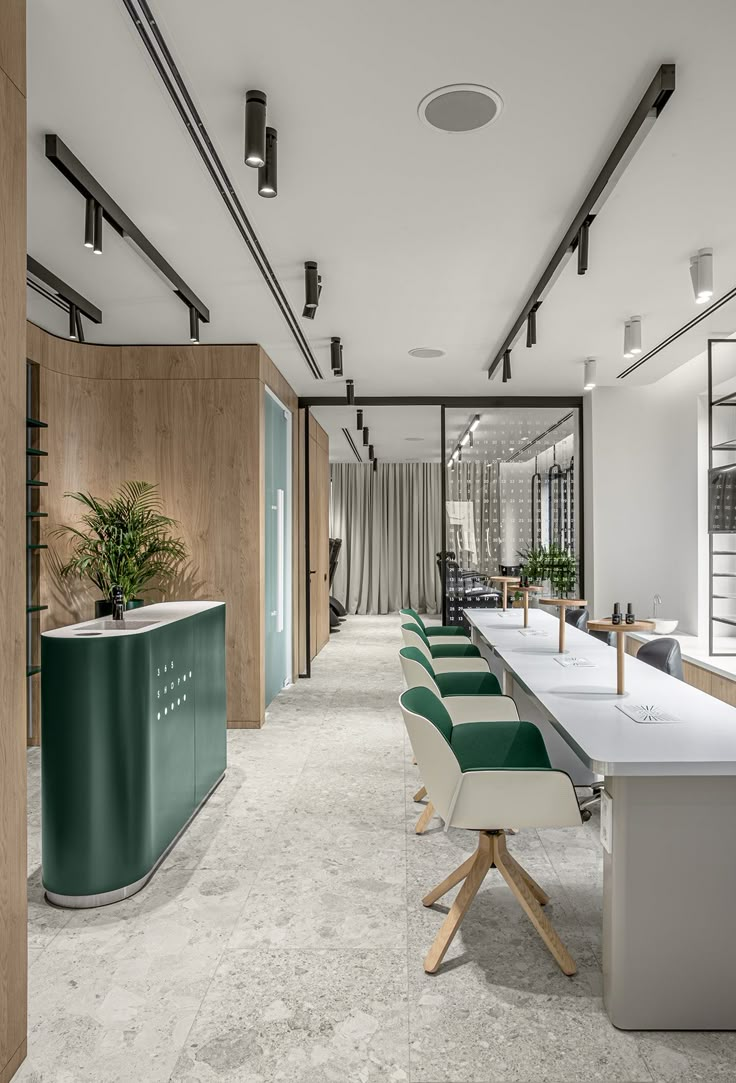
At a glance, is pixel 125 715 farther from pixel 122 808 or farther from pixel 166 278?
pixel 166 278

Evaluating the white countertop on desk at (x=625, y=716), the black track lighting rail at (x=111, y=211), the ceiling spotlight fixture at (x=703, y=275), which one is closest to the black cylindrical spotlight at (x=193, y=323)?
the black track lighting rail at (x=111, y=211)

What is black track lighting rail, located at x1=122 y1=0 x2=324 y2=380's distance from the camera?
196 centimetres

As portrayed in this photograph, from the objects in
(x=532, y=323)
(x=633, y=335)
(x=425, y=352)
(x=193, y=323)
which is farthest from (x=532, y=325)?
(x=193, y=323)

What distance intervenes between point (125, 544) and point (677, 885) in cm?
367

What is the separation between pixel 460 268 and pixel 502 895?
9.43ft

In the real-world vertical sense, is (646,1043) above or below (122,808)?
below

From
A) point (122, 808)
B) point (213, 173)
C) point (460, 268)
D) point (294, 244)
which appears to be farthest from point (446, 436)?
Answer: point (122, 808)

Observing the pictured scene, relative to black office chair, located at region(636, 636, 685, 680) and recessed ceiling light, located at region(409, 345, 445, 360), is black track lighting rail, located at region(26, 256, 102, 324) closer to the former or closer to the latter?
recessed ceiling light, located at region(409, 345, 445, 360)

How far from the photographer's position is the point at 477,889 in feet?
7.77

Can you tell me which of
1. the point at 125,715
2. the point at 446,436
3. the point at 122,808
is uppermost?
the point at 446,436

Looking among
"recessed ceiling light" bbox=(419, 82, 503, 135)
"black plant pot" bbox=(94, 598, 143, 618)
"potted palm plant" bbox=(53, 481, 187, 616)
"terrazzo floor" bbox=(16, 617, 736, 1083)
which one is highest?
"recessed ceiling light" bbox=(419, 82, 503, 135)

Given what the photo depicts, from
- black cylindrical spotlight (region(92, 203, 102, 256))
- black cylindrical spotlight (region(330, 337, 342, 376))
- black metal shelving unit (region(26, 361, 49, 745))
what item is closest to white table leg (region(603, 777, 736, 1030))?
black cylindrical spotlight (region(92, 203, 102, 256))

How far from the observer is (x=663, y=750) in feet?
6.38

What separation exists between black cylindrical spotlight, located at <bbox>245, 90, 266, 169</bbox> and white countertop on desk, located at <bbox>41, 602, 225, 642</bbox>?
164 centimetres
